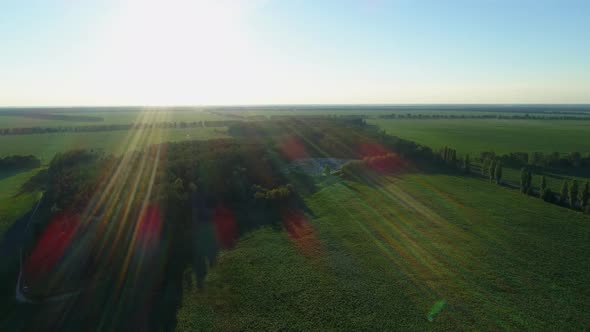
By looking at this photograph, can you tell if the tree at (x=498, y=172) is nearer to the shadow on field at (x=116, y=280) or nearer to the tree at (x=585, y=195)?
the tree at (x=585, y=195)

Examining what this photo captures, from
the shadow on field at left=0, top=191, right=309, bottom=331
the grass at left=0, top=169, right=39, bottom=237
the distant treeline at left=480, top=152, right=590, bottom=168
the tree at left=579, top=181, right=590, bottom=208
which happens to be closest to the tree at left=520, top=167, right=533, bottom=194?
the tree at left=579, top=181, right=590, bottom=208

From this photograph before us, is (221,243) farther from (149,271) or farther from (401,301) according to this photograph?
(401,301)

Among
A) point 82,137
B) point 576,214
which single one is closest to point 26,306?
point 576,214

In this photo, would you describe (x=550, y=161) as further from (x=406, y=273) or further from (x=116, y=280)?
(x=116, y=280)

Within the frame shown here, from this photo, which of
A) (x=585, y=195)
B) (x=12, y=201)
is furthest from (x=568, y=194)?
(x=12, y=201)

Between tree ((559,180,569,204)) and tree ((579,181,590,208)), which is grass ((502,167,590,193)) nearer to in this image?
tree ((559,180,569,204))

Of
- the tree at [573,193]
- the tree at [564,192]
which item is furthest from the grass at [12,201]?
the tree at [564,192]
